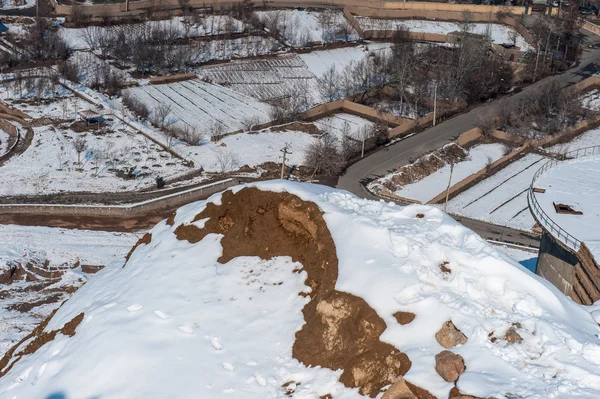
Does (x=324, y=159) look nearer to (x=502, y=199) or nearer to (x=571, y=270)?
(x=502, y=199)

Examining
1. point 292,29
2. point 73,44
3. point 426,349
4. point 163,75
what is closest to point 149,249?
point 426,349

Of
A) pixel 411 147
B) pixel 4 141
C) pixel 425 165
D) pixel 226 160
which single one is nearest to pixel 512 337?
pixel 425 165

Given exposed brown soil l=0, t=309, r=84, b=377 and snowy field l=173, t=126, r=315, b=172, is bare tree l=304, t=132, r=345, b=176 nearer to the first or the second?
snowy field l=173, t=126, r=315, b=172

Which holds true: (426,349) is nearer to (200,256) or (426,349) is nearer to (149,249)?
(200,256)

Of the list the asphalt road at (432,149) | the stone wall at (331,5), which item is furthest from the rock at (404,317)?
the stone wall at (331,5)

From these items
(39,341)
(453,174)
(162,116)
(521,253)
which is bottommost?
(521,253)
